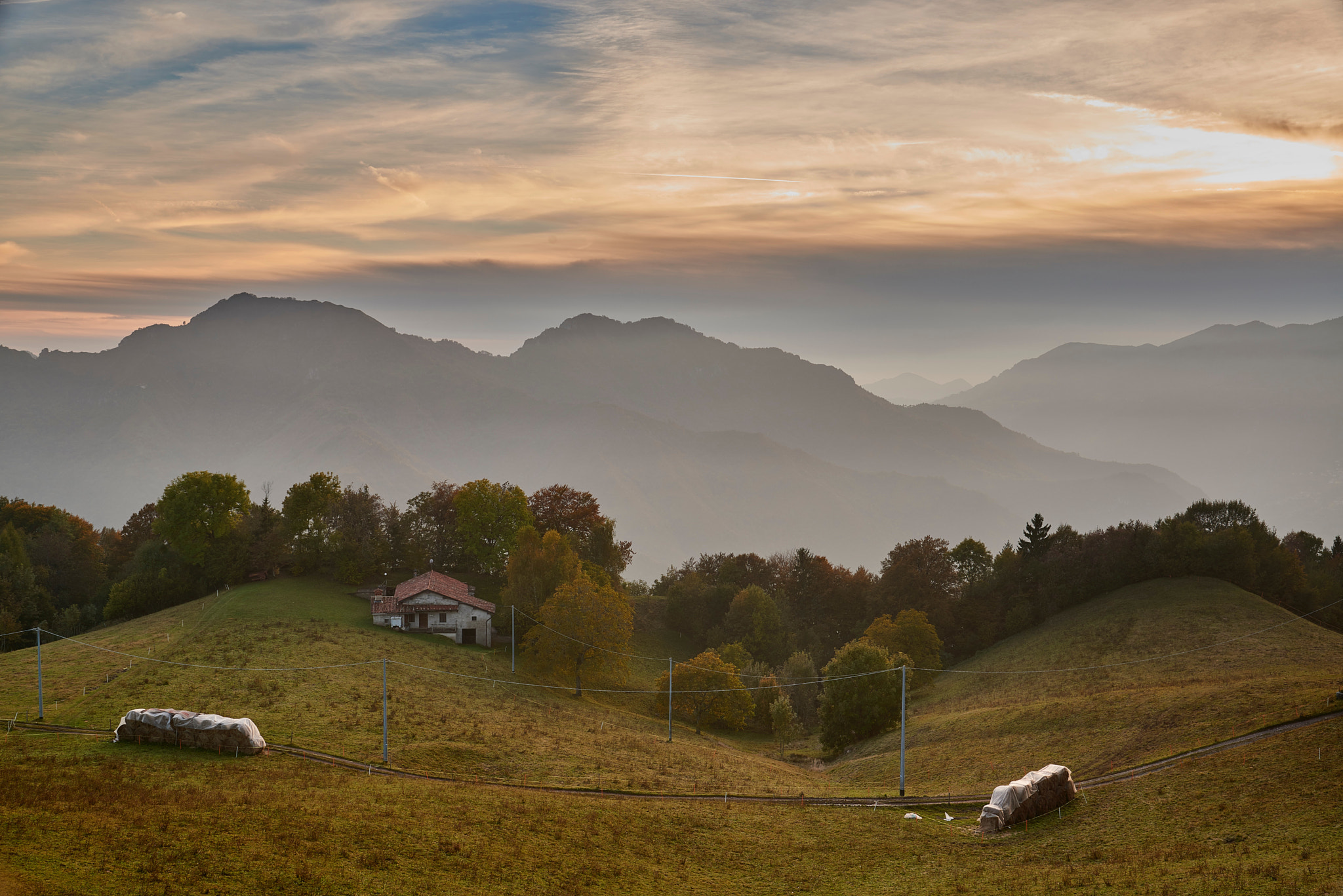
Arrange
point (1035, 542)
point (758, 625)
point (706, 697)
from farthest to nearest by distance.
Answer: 1. point (1035, 542)
2. point (758, 625)
3. point (706, 697)

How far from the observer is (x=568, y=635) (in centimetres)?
6988

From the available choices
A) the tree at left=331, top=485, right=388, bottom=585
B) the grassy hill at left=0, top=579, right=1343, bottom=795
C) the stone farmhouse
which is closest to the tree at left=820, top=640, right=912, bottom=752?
the grassy hill at left=0, top=579, right=1343, bottom=795

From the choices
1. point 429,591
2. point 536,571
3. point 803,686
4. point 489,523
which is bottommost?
point 803,686

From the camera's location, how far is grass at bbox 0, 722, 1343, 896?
2289cm

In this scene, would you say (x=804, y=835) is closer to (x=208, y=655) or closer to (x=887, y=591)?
(x=208, y=655)

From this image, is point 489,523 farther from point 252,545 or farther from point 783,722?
point 783,722

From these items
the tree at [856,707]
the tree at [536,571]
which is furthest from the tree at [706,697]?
the tree at [536,571]

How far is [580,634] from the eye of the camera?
70.3 meters

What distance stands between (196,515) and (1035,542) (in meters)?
94.7

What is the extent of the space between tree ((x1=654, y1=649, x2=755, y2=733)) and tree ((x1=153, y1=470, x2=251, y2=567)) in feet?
166

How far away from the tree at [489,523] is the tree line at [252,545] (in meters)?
0.11

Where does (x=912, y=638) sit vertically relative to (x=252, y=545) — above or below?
below

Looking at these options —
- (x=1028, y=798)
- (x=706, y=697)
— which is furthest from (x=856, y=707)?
(x=1028, y=798)

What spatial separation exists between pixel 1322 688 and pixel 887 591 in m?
59.1
